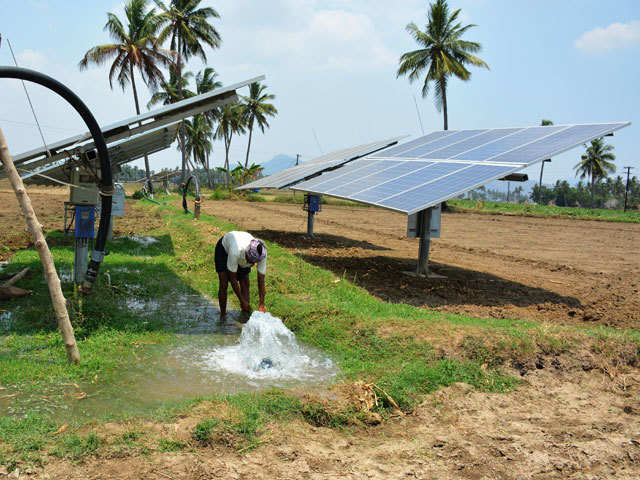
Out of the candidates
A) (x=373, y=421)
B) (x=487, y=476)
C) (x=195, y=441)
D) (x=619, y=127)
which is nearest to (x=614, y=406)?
(x=487, y=476)

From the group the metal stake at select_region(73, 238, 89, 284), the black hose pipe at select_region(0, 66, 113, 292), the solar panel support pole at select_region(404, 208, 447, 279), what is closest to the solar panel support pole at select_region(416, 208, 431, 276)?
the solar panel support pole at select_region(404, 208, 447, 279)

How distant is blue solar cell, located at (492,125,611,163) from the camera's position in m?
8.45

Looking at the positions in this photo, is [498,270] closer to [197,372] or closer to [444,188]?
[444,188]

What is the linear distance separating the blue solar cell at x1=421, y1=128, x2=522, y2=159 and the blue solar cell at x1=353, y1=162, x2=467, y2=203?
0.88m

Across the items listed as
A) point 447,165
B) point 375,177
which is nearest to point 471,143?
point 447,165

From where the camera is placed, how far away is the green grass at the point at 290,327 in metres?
3.73

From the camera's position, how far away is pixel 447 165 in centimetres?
1023

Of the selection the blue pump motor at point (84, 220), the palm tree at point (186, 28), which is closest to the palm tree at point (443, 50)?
the palm tree at point (186, 28)

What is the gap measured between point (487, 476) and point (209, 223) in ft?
50.3

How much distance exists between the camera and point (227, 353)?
19.0 feet

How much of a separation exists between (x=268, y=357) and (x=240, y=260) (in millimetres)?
1574

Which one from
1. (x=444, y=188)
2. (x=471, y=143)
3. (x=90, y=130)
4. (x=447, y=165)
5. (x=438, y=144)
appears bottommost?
(x=444, y=188)

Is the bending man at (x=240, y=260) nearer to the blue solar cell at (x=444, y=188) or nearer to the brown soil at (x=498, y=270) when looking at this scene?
the brown soil at (x=498, y=270)

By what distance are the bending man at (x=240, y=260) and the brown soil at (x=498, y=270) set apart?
8.37 ft
